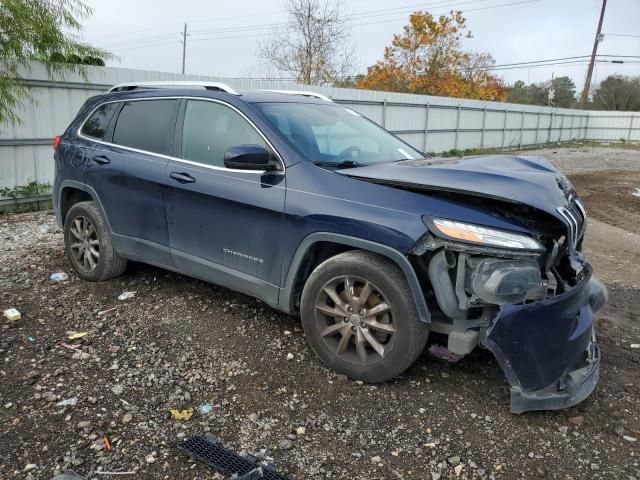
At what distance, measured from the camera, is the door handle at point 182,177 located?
4027 mm

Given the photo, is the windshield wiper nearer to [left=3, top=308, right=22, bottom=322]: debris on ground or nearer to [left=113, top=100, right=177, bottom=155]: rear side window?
[left=113, top=100, right=177, bottom=155]: rear side window

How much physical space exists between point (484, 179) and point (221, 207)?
1828 millimetres

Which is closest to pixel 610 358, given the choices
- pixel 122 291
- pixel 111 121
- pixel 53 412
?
pixel 53 412

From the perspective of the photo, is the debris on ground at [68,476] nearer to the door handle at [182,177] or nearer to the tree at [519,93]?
the door handle at [182,177]

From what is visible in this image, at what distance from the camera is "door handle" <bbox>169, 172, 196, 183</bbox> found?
4027 mm

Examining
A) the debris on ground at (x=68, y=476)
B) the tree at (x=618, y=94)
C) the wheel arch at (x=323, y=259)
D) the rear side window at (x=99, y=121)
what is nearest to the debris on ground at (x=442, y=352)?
the wheel arch at (x=323, y=259)

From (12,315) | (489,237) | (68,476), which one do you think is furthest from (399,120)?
(68,476)

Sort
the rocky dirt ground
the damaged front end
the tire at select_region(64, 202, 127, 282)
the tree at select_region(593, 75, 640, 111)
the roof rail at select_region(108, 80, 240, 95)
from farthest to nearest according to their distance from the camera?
the tree at select_region(593, 75, 640, 111), the tire at select_region(64, 202, 127, 282), the roof rail at select_region(108, 80, 240, 95), the damaged front end, the rocky dirt ground

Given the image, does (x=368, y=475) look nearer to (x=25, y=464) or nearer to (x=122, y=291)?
(x=25, y=464)

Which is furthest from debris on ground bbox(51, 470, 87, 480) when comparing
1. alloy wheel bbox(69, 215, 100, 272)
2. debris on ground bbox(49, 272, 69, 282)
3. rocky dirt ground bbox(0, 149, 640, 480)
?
debris on ground bbox(49, 272, 69, 282)

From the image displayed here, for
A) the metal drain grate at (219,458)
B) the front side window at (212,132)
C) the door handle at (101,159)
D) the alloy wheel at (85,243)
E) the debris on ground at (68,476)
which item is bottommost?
the debris on ground at (68,476)

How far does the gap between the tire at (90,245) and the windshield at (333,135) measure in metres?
2.02

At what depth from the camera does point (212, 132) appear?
4074mm

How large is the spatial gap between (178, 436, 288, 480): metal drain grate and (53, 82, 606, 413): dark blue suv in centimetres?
94
